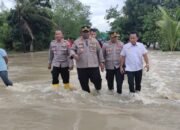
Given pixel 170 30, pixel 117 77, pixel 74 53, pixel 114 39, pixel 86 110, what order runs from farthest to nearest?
pixel 170 30, pixel 117 77, pixel 114 39, pixel 74 53, pixel 86 110

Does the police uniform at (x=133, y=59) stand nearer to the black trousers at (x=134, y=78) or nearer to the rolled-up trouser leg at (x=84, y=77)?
the black trousers at (x=134, y=78)

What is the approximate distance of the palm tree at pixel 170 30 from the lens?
1500 inches

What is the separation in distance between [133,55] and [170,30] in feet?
Result: 99.8

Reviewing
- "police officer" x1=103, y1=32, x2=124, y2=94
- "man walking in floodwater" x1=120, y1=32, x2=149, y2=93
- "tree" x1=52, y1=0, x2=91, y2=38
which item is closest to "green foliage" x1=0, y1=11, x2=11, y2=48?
"tree" x1=52, y1=0, x2=91, y2=38

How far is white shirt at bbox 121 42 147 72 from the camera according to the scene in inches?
360

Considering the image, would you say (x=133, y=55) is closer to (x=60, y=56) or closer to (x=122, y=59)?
(x=122, y=59)

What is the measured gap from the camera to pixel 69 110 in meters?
8.05

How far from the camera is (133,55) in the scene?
9.14 metres

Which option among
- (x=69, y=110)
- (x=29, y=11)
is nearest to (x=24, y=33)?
(x=29, y=11)

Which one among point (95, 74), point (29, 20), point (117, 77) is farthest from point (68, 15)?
point (95, 74)

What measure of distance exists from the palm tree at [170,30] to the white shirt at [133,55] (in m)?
29.4

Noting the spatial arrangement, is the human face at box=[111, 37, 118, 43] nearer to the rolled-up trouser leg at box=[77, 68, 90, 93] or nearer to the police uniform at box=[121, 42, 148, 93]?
→ the police uniform at box=[121, 42, 148, 93]

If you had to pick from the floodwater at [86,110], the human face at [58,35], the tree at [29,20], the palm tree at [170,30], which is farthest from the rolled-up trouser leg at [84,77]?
the tree at [29,20]

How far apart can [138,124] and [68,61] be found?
3.94 m
